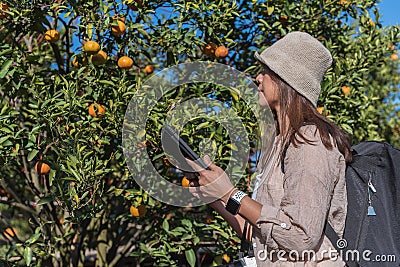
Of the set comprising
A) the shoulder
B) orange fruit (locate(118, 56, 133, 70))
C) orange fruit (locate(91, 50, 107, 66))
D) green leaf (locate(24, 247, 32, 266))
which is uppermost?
orange fruit (locate(91, 50, 107, 66))

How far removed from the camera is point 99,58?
2.10 metres

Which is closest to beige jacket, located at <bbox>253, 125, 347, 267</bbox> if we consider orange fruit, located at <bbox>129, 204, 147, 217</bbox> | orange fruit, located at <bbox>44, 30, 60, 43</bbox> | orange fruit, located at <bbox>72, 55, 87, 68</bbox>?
orange fruit, located at <bbox>129, 204, 147, 217</bbox>

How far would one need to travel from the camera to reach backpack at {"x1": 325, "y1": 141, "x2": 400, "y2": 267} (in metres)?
1.32

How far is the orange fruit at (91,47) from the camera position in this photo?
6.72 feet

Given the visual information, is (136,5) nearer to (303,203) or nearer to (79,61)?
(79,61)

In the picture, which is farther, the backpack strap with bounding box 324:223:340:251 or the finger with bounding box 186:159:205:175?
the finger with bounding box 186:159:205:175

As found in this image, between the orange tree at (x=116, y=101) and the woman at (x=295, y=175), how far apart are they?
2.20 ft

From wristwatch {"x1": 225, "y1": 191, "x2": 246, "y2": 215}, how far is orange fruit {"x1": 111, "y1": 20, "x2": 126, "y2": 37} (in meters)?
1.02

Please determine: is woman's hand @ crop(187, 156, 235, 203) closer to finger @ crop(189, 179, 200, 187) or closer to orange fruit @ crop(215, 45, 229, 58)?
finger @ crop(189, 179, 200, 187)

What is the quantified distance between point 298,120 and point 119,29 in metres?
1.01

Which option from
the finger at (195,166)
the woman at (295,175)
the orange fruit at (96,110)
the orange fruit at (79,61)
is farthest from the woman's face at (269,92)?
the orange fruit at (79,61)

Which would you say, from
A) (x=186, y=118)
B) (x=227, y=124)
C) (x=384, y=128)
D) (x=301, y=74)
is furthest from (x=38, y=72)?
(x=384, y=128)

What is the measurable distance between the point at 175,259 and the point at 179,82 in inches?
30.7

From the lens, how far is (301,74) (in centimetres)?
137
